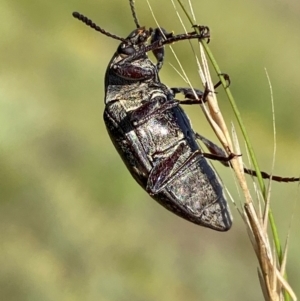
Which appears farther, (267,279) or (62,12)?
(62,12)

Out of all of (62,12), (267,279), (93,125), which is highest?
(62,12)

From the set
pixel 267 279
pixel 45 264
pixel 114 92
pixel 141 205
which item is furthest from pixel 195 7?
pixel 267 279

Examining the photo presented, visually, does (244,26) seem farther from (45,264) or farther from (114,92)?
(114,92)

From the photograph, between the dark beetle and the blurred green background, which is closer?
the dark beetle

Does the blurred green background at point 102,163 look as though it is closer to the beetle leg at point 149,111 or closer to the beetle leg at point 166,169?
the beetle leg at point 166,169

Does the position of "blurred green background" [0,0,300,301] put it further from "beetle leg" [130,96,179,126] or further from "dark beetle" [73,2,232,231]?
"beetle leg" [130,96,179,126]

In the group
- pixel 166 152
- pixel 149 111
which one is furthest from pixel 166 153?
pixel 149 111

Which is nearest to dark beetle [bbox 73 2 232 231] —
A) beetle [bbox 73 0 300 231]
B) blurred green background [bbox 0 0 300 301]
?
beetle [bbox 73 0 300 231]
